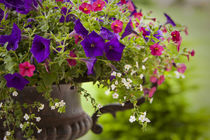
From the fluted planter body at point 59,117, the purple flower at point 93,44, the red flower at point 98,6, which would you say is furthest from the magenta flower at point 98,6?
the fluted planter body at point 59,117

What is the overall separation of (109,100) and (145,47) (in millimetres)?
1697

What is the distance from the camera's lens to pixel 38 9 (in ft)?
2.31

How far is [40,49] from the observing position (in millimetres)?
597

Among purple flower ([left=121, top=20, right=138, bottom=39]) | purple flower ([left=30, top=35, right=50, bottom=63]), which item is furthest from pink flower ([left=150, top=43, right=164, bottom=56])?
purple flower ([left=30, top=35, right=50, bottom=63])

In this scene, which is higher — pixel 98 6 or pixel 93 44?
pixel 98 6

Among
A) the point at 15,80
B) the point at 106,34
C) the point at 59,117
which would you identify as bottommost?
the point at 59,117

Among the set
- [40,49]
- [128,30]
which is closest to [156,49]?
[128,30]

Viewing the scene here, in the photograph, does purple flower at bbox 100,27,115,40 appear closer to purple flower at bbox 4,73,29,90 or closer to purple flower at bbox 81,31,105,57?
→ purple flower at bbox 81,31,105,57

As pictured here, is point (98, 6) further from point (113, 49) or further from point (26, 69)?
point (26, 69)

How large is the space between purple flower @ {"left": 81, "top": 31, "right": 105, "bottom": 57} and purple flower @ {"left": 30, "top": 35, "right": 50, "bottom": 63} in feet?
0.26

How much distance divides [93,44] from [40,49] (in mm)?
121

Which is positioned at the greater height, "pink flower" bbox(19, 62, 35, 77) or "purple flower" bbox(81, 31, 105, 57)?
"purple flower" bbox(81, 31, 105, 57)

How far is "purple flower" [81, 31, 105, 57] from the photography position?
601 millimetres

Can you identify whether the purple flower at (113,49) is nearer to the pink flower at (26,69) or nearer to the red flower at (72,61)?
the red flower at (72,61)
